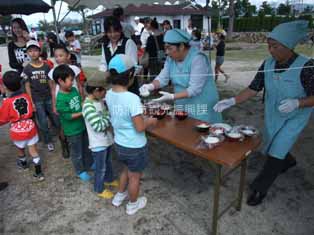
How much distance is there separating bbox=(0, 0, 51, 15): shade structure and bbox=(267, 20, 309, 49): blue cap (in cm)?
350

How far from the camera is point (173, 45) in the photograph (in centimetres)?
197

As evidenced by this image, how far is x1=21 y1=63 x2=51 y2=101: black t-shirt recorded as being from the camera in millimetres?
2725

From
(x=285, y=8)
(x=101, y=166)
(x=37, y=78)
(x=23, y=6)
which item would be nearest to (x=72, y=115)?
(x=101, y=166)

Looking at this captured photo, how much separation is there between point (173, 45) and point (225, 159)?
1016mm

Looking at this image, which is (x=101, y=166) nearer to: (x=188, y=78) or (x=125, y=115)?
(x=125, y=115)

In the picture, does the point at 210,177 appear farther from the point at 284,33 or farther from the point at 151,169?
the point at 284,33

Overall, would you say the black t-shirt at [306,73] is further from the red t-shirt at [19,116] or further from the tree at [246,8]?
the tree at [246,8]

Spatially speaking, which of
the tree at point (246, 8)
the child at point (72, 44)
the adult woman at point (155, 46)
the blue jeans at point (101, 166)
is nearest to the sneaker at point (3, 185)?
the blue jeans at point (101, 166)

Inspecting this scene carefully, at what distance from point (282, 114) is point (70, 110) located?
165cm

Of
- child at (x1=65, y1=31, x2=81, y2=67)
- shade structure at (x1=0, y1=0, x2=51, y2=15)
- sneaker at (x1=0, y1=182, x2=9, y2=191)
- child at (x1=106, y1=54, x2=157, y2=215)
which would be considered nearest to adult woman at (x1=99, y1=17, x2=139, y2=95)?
child at (x1=106, y1=54, x2=157, y2=215)

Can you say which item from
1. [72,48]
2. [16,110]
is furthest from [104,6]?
[16,110]

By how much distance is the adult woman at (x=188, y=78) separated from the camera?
199 cm

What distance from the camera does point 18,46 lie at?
3033mm

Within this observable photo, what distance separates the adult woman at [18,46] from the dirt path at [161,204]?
1191mm
